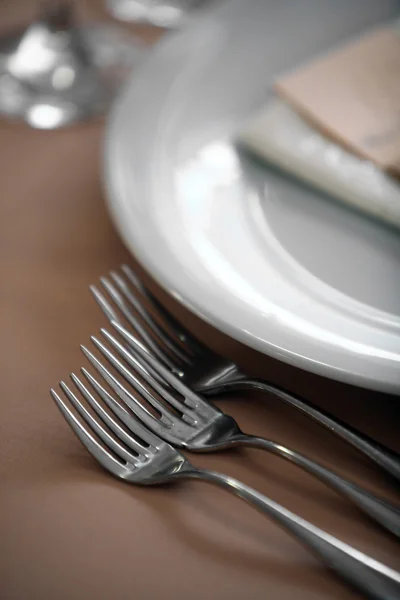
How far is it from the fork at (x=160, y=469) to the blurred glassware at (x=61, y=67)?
398 millimetres

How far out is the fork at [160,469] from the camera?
0.92ft

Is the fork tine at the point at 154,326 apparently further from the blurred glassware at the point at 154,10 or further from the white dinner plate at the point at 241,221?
the blurred glassware at the point at 154,10

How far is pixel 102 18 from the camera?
0.86 m

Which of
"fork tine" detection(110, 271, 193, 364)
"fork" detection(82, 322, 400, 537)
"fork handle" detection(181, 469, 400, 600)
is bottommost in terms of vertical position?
"fork handle" detection(181, 469, 400, 600)

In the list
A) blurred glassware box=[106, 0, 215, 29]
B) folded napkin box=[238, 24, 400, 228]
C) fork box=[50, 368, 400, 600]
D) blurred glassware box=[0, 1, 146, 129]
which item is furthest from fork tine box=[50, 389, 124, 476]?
blurred glassware box=[106, 0, 215, 29]

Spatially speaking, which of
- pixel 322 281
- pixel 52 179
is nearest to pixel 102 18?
pixel 52 179

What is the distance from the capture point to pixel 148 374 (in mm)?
381

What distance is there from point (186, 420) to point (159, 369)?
0.13 ft

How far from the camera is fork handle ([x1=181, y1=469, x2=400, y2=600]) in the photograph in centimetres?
27

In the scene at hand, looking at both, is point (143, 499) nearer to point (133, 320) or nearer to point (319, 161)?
point (133, 320)

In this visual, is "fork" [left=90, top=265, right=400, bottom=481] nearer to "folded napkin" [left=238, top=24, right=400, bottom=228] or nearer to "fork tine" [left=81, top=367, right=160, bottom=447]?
"fork tine" [left=81, top=367, right=160, bottom=447]

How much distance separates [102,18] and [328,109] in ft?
1.47

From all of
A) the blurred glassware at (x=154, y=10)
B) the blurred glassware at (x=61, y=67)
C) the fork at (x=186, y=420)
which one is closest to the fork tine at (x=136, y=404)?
the fork at (x=186, y=420)

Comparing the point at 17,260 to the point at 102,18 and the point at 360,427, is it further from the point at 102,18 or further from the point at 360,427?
the point at 102,18
